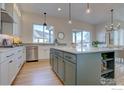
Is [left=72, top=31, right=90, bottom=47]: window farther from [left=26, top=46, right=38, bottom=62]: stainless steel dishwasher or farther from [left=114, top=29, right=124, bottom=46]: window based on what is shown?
[left=26, top=46, right=38, bottom=62]: stainless steel dishwasher

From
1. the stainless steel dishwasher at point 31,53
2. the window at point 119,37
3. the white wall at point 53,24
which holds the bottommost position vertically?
the stainless steel dishwasher at point 31,53

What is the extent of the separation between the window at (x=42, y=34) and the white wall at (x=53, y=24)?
30cm

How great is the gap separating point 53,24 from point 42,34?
999mm

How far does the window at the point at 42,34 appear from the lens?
8164 mm

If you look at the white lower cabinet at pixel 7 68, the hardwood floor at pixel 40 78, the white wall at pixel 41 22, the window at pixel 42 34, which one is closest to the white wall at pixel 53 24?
the white wall at pixel 41 22

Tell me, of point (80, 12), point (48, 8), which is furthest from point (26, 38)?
point (80, 12)

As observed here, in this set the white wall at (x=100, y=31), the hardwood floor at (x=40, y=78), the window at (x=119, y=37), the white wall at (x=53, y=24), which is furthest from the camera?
the white wall at (x=100, y=31)

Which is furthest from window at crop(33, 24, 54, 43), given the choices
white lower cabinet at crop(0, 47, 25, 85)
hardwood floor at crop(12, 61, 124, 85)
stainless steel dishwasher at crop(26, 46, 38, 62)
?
white lower cabinet at crop(0, 47, 25, 85)

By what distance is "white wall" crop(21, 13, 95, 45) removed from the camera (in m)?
7.75

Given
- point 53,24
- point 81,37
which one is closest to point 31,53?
point 53,24

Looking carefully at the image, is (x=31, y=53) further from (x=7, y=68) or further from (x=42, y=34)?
(x=7, y=68)

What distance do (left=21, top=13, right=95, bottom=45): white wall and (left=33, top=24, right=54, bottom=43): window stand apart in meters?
0.30

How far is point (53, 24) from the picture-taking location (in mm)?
8516

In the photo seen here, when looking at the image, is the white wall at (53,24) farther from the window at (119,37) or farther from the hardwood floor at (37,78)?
the hardwood floor at (37,78)
